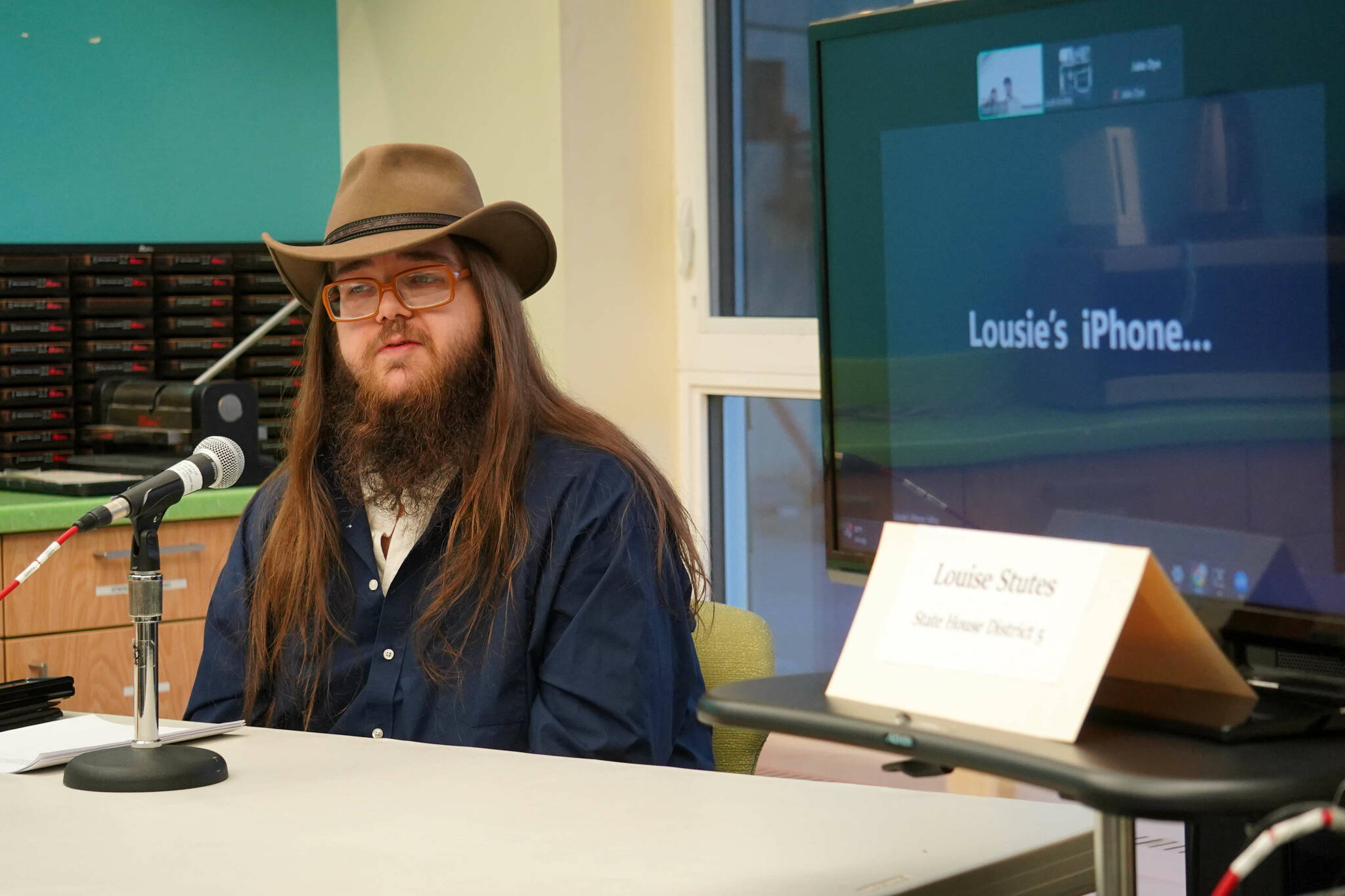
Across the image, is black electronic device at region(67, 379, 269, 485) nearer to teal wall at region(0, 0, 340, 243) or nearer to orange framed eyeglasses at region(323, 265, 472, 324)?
teal wall at region(0, 0, 340, 243)

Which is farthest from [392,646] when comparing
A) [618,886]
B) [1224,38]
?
[1224,38]

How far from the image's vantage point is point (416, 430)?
6.63ft

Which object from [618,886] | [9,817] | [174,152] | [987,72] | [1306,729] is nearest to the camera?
[1306,729]

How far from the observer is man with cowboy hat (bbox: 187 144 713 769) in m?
1.81

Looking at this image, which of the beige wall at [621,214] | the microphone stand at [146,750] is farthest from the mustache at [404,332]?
the beige wall at [621,214]

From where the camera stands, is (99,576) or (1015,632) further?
(99,576)

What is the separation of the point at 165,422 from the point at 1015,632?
2.76 meters

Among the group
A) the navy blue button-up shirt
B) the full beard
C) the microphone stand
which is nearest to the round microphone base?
the microphone stand

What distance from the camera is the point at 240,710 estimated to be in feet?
6.35

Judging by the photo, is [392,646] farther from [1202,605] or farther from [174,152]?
[174,152]

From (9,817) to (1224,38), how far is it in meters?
1.11

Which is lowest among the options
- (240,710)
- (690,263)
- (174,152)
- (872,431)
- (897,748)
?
(240,710)

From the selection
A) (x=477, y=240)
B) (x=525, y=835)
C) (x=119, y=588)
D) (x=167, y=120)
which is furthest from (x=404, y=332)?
(x=167, y=120)

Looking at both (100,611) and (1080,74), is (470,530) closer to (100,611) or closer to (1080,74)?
(1080,74)
